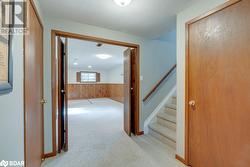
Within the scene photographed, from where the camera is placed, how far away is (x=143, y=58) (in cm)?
302

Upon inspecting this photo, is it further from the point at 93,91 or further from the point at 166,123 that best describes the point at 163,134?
the point at 93,91

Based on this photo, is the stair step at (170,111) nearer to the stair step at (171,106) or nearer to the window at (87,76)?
the stair step at (171,106)

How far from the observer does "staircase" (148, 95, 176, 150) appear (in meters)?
2.46

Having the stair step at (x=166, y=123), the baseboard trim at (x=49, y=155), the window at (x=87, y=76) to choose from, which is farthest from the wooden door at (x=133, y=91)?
the window at (x=87, y=76)

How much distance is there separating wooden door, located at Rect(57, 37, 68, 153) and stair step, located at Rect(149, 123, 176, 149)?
5.67 ft

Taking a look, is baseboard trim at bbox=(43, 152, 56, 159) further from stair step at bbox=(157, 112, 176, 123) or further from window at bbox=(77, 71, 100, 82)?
window at bbox=(77, 71, 100, 82)

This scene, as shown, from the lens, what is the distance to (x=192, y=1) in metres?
1.71

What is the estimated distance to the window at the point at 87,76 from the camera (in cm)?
886

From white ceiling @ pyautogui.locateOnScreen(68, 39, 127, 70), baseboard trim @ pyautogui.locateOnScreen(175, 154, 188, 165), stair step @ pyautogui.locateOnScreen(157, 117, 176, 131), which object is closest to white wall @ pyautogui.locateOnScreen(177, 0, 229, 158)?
baseboard trim @ pyautogui.locateOnScreen(175, 154, 188, 165)

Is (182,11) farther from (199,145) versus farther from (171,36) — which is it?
(199,145)

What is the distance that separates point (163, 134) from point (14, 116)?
2376 millimetres

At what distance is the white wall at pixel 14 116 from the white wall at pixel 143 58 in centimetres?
104

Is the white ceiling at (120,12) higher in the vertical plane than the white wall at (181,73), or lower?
higher

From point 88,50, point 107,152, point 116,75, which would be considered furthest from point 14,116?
point 116,75
